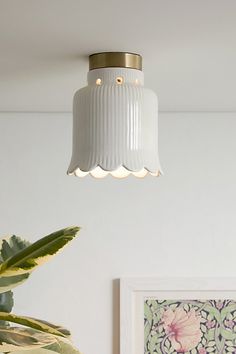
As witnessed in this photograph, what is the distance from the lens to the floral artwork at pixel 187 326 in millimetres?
2783

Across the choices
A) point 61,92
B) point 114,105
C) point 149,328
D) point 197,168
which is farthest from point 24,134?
point 114,105

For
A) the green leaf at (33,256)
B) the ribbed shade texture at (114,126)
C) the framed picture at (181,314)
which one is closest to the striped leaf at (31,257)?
the green leaf at (33,256)

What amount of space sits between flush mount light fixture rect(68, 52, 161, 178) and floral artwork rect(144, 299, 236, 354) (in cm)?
98

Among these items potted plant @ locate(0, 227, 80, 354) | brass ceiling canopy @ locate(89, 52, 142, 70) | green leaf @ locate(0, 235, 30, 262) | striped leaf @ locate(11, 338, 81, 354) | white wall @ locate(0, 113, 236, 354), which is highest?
brass ceiling canopy @ locate(89, 52, 142, 70)

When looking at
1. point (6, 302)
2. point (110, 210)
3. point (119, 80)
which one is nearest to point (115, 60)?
point (119, 80)

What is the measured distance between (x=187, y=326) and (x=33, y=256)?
206 cm

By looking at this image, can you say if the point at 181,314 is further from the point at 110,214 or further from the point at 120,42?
the point at 120,42

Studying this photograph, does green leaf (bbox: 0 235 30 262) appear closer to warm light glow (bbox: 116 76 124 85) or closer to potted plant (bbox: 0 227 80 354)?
potted plant (bbox: 0 227 80 354)

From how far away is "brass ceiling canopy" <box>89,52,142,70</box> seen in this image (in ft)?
6.34

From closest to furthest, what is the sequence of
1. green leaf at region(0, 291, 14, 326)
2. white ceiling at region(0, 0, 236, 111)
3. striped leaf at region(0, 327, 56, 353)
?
striped leaf at region(0, 327, 56, 353) → green leaf at region(0, 291, 14, 326) → white ceiling at region(0, 0, 236, 111)

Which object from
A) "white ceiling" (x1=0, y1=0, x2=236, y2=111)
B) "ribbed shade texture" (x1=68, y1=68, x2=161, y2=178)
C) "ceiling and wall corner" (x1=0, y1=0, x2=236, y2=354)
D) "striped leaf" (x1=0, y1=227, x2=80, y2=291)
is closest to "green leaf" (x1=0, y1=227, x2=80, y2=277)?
"striped leaf" (x1=0, y1=227, x2=80, y2=291)

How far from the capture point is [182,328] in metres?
2.78

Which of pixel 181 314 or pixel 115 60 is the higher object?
pixel 115 60

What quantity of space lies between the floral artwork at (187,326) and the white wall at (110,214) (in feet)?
0.36
